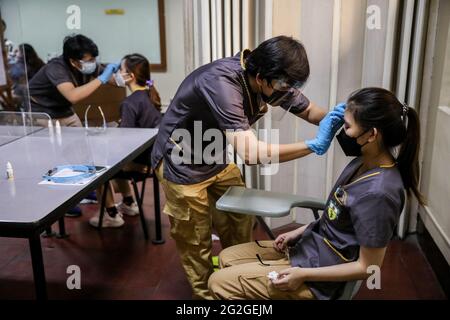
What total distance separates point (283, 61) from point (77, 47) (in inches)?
68.7

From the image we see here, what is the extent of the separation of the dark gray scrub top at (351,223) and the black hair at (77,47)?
6.17 ft

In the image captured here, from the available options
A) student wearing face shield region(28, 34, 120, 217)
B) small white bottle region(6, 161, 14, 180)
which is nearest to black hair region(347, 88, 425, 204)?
small white bottle region(6, 161, 14, 180)

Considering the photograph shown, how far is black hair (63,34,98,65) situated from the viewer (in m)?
2.69

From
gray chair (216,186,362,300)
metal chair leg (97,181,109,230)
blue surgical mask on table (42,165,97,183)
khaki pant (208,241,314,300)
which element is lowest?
metal chair leg (97,181,109,230)

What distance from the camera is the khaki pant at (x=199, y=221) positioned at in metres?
1.79

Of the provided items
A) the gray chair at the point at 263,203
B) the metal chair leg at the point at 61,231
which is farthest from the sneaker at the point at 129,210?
the gray chair at the point at 263,203

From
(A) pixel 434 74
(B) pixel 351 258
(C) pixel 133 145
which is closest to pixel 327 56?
(A) pixel 434 74

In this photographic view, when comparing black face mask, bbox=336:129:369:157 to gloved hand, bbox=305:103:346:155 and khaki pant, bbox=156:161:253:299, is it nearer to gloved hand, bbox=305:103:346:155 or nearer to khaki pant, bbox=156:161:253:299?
gloved hand, bbox=305:103:346:155

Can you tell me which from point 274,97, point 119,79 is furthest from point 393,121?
point 119,79

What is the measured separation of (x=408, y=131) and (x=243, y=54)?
66cm

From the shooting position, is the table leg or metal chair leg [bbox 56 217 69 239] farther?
metal chair leg [bbox 56 217 69 239]

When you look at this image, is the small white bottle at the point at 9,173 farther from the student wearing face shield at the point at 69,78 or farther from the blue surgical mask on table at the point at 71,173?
the student wearing face shield at the point at 69,78

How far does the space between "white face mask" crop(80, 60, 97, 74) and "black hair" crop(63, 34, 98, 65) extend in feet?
0.15

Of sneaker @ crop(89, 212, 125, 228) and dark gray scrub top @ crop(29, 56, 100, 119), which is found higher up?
dark gray scrub top @ crop(29, 56, 100, 119)
